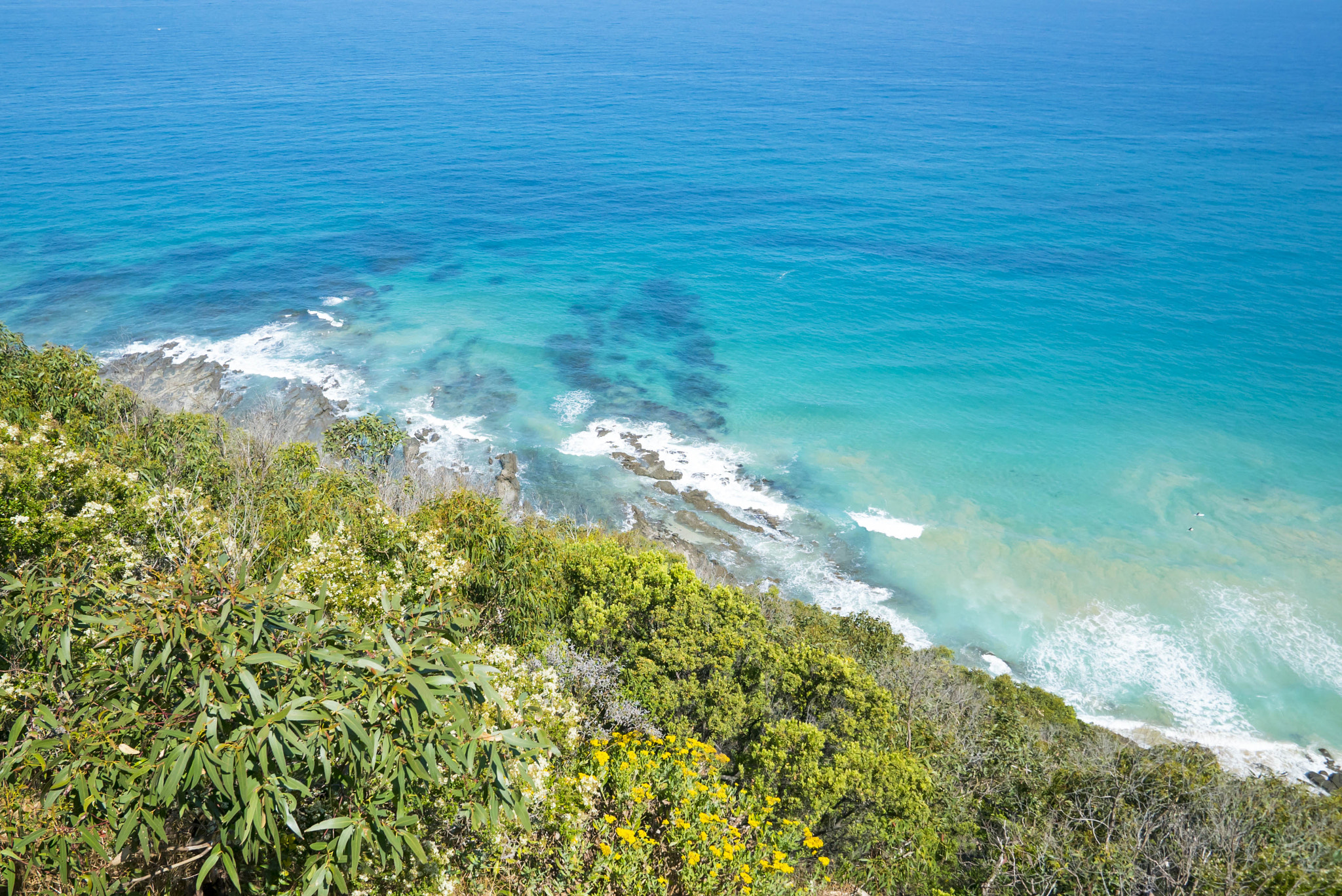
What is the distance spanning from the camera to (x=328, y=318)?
57.5 metres

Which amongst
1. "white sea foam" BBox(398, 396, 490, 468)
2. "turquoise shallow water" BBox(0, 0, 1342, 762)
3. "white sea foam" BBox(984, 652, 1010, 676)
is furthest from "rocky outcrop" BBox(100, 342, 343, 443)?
"white sea foam" BBox(984, 652, 1010, 676)

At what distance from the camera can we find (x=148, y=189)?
263ft

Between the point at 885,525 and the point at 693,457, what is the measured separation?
11664mm

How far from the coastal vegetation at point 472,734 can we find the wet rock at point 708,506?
1223 cm

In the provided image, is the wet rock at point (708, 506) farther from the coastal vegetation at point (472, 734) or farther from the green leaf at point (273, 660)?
the green leaf at point (273, 660)

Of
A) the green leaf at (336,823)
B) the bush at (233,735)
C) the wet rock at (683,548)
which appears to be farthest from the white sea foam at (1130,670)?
the green leaf at (336,823)

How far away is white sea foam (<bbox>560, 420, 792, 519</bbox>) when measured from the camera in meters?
41.8

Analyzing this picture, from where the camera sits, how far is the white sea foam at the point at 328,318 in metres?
56.6

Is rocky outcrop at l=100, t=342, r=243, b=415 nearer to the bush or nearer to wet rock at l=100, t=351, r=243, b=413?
wet rock at l=100, t=351, r=243, b=413

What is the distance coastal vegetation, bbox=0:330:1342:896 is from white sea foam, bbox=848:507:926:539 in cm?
1297

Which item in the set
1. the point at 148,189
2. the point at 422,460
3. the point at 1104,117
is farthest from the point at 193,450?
the point at 1104,117

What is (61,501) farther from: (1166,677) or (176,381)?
(1166,677)

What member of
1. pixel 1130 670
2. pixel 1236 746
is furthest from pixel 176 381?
pixel 1236 746

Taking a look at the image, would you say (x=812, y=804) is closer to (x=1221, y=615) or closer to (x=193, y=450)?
(x=193, y=450)
